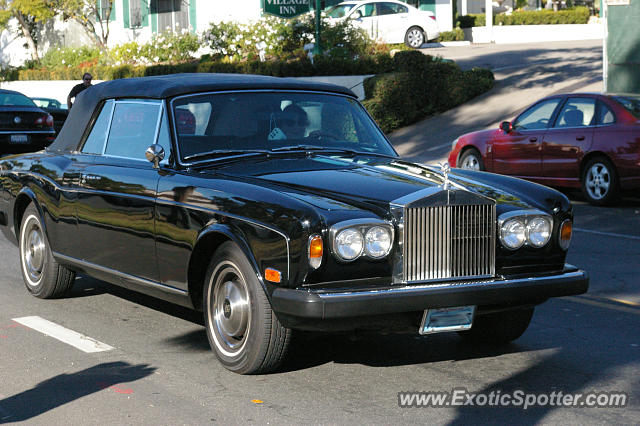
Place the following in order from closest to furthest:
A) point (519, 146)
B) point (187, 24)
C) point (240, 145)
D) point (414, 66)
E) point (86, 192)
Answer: point (240, 145), point (86, 192), point (519, 146), point (414, 66), point (187, 24)

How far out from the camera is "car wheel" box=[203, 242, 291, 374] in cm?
557

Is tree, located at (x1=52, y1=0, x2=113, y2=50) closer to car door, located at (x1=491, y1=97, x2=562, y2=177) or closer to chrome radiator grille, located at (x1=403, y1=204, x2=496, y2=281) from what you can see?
car door, located at (x1=491, y1=97, x2=562, y2=177)

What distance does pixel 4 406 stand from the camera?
17.3 ft

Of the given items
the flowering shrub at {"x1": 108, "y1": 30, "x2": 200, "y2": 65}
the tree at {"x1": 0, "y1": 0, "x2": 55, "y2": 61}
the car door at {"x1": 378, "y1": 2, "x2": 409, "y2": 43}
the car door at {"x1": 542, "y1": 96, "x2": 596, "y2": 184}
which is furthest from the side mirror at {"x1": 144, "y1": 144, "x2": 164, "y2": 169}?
the tree at {"x1": 0, "y1": 0, "x2": 55, "y2": 61}

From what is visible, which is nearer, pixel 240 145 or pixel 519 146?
pixel 240 145

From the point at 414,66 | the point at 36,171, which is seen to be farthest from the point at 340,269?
the point at 414,66

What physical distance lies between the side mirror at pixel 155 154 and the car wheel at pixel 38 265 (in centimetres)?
181

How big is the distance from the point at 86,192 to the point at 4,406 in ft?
7.60

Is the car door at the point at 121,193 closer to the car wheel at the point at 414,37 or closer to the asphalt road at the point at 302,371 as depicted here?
the asphalt road at the point at 302,371

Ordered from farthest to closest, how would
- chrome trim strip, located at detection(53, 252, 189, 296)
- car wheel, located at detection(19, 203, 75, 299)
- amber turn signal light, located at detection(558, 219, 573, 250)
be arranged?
1. car wheel, located at detection(19, 203, 75, 299)
2. chrome trim strip, located at detection(53, 252, 189, 296)
3. amber turn signal light, located at detection(558, 219, 573, 250)

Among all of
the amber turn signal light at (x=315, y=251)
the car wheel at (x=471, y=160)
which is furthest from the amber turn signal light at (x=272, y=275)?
the car wheel at (x=471, y=160)

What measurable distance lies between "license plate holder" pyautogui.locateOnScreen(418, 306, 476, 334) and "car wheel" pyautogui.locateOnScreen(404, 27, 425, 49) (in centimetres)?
3273

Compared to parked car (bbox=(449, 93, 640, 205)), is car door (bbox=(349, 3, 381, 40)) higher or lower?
higher

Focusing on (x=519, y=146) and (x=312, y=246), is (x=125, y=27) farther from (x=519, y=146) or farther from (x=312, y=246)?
(x=312, y=246)
